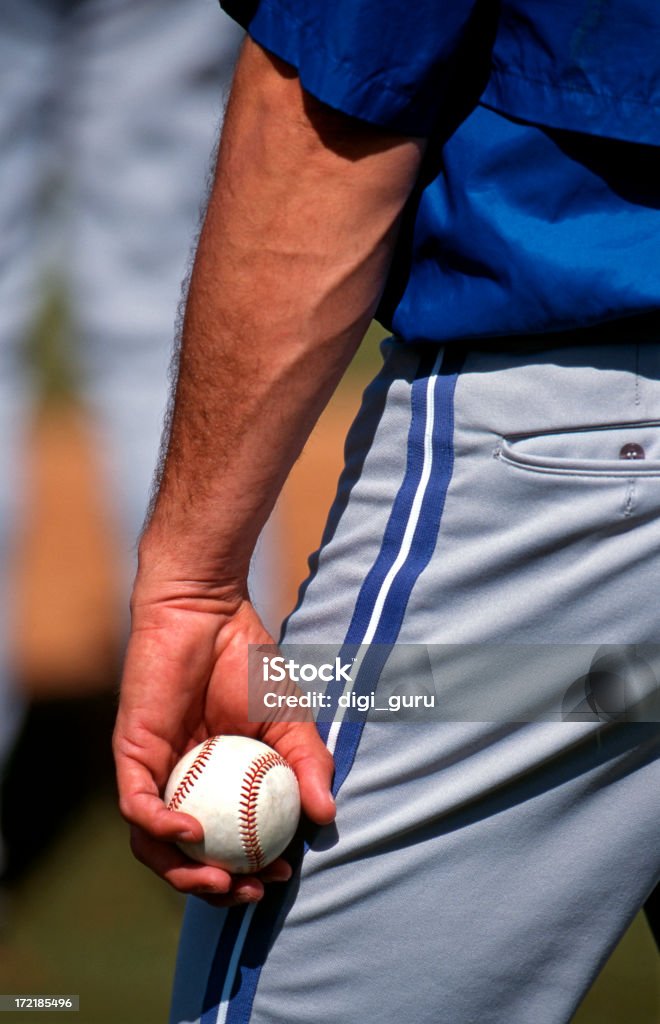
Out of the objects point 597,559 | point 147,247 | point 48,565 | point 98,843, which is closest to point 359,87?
point 597,559

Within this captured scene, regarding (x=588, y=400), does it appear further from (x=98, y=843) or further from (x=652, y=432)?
(x=98, y=843)

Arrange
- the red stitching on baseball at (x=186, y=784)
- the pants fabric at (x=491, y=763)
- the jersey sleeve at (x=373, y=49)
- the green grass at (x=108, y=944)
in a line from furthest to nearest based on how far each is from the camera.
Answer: the green grass at (x=108, y=944) → the red stitching on baseball at (x=186, y=784) → the pants fabric at (x=491, y=763) → the jersey sleeve at (x=373, y=49)

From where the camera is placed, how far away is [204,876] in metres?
1.21

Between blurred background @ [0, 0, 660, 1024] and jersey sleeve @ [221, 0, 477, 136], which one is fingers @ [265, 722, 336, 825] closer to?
jersey sleeve @ [221, 0, 477, 136]

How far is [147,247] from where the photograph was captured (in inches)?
109

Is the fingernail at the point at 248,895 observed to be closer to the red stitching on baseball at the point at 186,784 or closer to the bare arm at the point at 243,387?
the bare arm at the point at 243,387

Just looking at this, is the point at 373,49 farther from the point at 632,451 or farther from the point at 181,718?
the point at 181,718

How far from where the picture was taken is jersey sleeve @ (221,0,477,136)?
1042 mm

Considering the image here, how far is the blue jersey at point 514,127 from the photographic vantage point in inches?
41.7

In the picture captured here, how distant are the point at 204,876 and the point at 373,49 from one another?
0.82 m

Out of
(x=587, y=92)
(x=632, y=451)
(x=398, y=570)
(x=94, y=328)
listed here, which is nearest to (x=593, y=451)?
(x=632, y=451)

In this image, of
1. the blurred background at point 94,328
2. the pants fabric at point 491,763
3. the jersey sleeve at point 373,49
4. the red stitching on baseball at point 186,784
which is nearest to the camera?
the jersey sleeve at point 373,49

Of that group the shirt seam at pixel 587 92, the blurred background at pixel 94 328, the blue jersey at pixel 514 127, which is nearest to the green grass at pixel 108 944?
the blurred background at pixel 94 328

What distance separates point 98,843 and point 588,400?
1.83m
